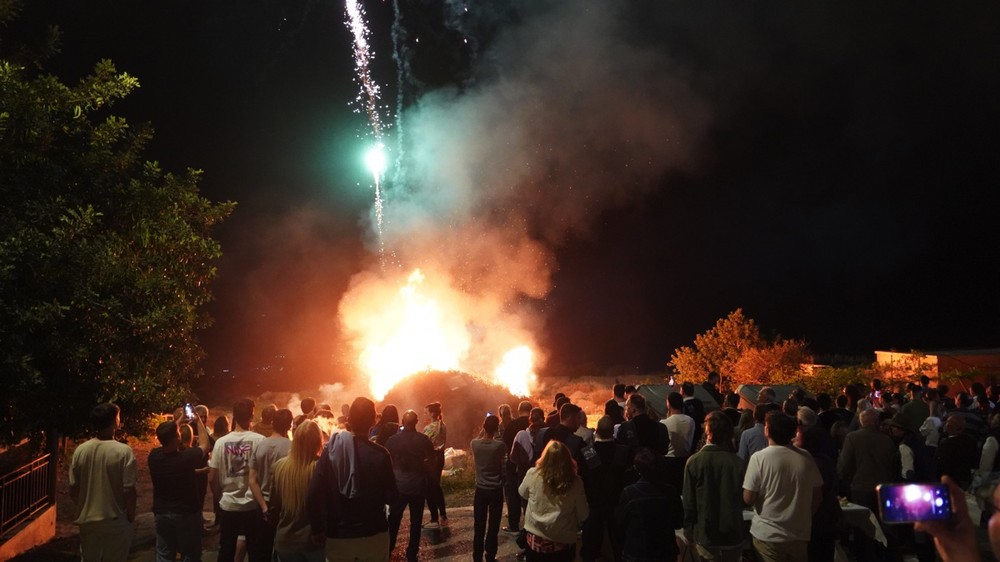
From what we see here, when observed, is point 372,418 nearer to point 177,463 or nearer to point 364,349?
point 177,463

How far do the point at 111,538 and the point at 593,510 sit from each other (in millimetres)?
4240

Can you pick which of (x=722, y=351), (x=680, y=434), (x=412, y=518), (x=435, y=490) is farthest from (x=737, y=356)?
(x=412, y=518)

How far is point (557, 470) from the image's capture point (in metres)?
5.57

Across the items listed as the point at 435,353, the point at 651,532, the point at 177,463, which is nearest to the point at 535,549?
the point at 651,532

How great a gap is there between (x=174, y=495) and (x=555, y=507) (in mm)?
3471

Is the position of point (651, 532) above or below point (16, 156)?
below

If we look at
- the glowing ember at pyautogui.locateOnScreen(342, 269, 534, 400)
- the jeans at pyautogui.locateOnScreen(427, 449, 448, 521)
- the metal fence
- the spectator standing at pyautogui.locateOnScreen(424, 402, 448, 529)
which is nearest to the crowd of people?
the spectator standing at pyautogui.locateOnScreen(424, 402, 448, 529)

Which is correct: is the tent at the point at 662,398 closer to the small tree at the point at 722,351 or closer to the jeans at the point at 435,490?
the jeans at the point at 435,490

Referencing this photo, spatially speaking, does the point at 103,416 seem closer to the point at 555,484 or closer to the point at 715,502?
the point at 555,484

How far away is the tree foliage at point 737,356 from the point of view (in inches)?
1361

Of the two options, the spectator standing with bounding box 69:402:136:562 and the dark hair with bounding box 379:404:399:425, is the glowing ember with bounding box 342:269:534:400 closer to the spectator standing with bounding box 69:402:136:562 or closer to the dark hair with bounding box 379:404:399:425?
the dark hair with bounding box 379:404:399:425

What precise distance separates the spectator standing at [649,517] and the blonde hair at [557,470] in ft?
1.57

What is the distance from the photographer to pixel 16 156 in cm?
845

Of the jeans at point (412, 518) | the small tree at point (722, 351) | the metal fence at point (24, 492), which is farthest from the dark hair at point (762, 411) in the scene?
the small tree at point (722, 351)
